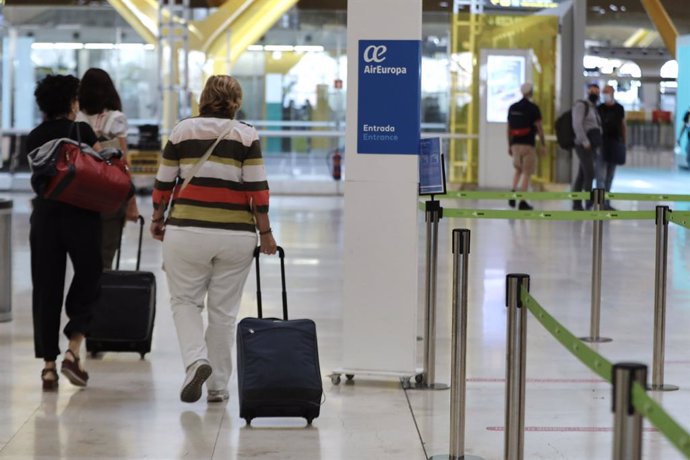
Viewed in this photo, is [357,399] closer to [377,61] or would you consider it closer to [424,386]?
[424,386]

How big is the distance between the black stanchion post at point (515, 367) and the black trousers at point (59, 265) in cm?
266

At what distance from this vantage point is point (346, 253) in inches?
260

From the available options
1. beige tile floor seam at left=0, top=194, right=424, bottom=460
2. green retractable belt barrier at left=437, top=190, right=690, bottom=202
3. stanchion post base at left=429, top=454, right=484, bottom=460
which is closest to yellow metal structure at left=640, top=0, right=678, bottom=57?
green retractable belt barrier at left=437, top=190, right=690, bottom=202

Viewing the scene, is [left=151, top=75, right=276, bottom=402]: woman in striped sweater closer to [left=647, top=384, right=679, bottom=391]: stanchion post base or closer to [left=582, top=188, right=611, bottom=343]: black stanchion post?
[left=647, top=384, right=679, bottom=391]: stanchion post base

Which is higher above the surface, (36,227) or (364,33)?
(364,33)

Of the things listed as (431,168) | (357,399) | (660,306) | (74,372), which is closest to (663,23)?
(660,306)

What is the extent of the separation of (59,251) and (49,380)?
0.67 m

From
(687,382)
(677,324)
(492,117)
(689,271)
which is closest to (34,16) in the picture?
(492,117)

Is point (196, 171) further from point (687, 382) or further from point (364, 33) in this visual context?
point (687, 382)

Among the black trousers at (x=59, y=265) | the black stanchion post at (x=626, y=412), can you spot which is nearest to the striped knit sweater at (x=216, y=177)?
the black trousers at (x=59, y=265)

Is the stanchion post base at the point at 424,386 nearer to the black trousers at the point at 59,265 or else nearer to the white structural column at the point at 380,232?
the white structural column at the point at 380,232

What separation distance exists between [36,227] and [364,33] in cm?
191

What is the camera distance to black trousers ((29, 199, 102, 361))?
6.33 metres

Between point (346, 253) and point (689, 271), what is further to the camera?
point (689, 271)
